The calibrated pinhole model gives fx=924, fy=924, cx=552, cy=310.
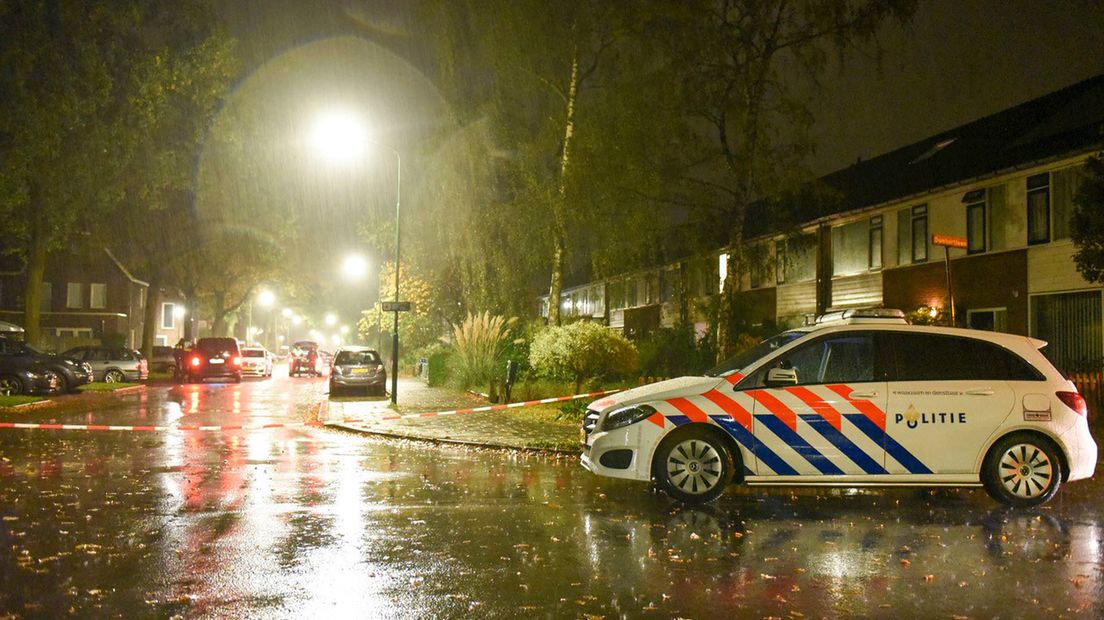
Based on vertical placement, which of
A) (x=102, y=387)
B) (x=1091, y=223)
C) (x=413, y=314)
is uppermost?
(x=1091, y=223)

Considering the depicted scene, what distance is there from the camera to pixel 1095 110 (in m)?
21.2

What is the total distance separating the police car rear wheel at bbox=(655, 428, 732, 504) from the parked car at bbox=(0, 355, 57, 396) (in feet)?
70.3

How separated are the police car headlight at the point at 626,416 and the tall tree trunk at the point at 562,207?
12.8m

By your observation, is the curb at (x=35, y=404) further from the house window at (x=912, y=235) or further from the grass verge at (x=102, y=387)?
the house window at (x=912, y=235)

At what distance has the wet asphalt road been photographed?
227 inches

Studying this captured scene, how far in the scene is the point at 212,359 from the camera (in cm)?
3762

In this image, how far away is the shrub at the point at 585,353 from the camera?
2062cm

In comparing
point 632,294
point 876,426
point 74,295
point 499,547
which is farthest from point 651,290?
point 74,295

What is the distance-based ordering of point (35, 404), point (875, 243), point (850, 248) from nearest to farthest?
1. point (35, 404)
2. point (875, 243)
3. point (850, 248)

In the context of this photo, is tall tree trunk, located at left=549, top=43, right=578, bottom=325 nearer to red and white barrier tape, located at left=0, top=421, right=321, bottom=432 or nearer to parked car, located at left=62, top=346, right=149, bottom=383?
red and white barrier tape, located at left=0, top=421, right=321, bottom=432

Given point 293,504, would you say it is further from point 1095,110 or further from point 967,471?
point 1095,110

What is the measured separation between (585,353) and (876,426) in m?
11.8

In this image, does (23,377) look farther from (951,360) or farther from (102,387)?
(951,360)

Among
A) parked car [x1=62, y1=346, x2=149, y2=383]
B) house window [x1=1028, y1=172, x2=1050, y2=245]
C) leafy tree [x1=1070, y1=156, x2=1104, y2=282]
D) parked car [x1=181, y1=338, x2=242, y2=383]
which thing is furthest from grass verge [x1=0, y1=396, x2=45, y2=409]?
house window [x1=1028, y1=172, x2=1050, y2=245]
